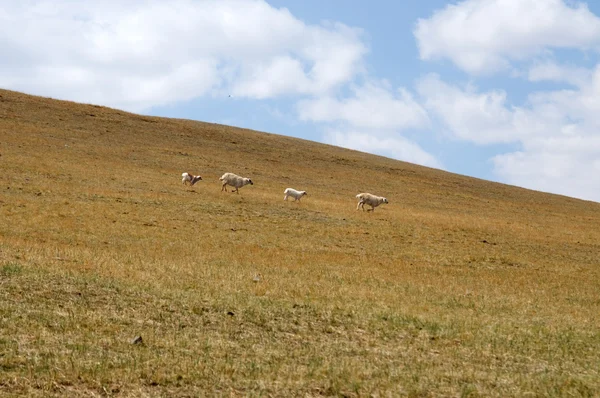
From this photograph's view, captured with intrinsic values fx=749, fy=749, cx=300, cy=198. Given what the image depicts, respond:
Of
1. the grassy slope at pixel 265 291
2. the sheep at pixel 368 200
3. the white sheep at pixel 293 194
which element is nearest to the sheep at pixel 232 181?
the grassy slope at pixel 265 291

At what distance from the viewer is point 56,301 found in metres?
12.5

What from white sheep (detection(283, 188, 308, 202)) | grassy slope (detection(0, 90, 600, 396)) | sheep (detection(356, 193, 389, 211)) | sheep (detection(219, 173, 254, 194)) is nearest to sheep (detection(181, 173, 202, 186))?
grassy slope (detection(0, 90, 600, 396))

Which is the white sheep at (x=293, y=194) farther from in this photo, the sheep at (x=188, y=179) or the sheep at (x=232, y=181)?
the sheep at (x=188, y=179)

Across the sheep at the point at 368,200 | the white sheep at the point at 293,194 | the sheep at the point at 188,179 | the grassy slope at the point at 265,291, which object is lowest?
the grassy slope at the point at 265,291

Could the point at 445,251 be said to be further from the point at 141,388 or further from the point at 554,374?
the point at 141,388

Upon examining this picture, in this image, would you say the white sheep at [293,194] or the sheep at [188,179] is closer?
the white sheep at [293,194]

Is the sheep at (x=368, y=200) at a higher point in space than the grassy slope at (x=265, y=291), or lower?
higher

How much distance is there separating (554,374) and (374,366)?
8.67 ft

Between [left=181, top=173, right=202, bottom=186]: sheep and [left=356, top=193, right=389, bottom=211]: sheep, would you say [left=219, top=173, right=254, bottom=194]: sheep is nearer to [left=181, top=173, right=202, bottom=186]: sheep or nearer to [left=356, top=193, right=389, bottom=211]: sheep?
[left=181, top=173, right=202, bottom=186]: sheep

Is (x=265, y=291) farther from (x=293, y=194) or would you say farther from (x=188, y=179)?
(x=188, y=179)

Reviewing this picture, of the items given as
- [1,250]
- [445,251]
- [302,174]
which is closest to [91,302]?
[1,250]

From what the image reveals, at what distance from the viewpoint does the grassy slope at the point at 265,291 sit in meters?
9.49

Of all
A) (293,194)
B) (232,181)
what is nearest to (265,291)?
(293,194)

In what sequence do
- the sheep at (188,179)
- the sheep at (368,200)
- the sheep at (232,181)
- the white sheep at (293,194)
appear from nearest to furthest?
the white sheep at (293,194)
the sheep at (368,200)
the sheep at (232,181)
the sheep at (188,179)
